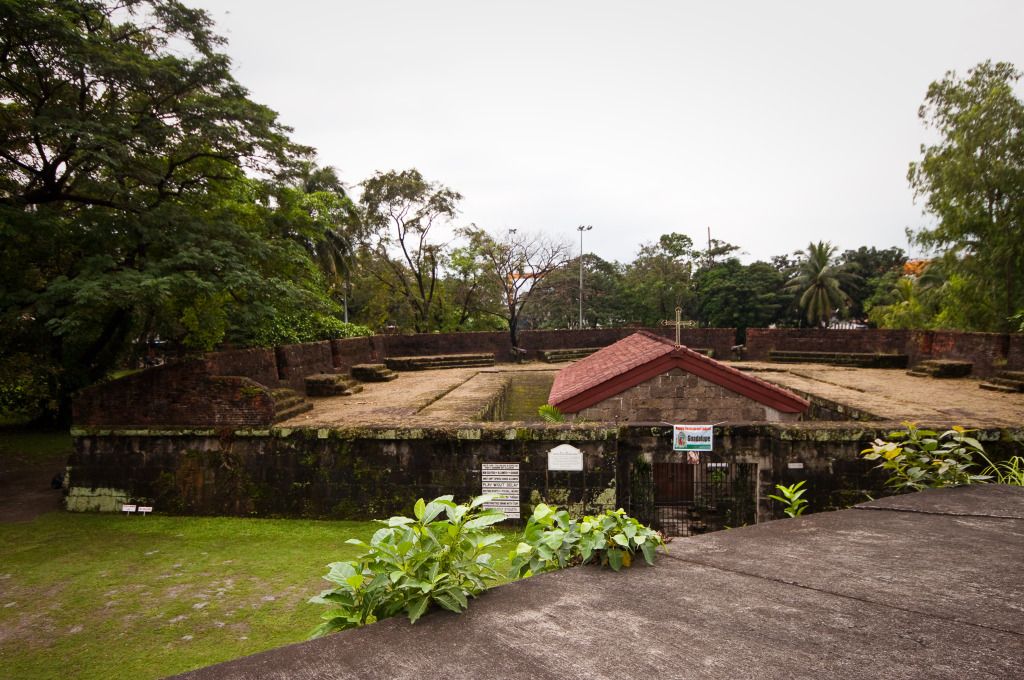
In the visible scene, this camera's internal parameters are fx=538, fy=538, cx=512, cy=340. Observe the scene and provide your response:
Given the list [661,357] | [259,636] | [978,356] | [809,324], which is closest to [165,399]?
[259,636]

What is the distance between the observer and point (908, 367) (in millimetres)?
19797

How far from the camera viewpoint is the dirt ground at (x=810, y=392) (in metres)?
10.4

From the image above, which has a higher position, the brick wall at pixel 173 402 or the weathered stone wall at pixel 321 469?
the brick wall at pixel 173 402

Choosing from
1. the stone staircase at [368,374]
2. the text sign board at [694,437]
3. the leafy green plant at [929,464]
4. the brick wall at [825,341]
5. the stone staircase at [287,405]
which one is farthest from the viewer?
the brick wall at [825,341]

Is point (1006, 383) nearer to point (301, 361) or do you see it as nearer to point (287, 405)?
Result: point (287, 405)

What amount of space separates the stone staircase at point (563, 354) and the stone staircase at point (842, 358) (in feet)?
26.5

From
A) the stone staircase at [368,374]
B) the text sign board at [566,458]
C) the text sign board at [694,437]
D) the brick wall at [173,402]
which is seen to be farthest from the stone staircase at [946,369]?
the brick wall at [173,402]

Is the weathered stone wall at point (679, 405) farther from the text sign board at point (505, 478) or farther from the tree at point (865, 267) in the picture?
the tree at point (865, 267)

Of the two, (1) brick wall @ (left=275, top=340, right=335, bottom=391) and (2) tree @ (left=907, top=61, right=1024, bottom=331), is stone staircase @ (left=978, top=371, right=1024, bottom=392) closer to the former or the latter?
(2) tree @ (left=907, top=61, right=1024, bottom=331)

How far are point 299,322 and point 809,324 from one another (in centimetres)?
3841

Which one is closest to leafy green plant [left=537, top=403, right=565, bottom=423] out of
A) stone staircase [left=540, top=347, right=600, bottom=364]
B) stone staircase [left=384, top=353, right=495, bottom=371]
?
stone staircase [left=384, top=353, right=495, bottom=371]

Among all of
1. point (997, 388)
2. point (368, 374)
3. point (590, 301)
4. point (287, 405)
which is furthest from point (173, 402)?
point (590, 301)

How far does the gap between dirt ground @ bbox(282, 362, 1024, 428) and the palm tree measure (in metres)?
20.8

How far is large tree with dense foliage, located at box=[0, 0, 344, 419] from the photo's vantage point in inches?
267
